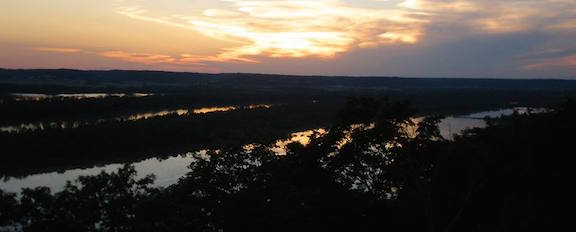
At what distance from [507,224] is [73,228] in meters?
10.6

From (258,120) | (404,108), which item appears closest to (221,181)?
(404,108)

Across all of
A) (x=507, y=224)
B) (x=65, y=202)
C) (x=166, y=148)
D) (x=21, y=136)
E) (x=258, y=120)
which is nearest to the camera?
(x=65, y=202)

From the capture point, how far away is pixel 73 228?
36.8 feet

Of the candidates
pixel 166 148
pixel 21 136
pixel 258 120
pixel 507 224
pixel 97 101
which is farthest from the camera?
pixel 97 101

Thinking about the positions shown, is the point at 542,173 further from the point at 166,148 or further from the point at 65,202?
the point at 166,148

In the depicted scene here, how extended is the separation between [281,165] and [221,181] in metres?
2.19

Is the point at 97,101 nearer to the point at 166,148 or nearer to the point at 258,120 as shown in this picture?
the point at 258,120

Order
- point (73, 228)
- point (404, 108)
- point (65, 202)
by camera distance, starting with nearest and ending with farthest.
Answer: point (73, 228)
point (65, 202)
point (404, 108)

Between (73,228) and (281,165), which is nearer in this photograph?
(73,228)

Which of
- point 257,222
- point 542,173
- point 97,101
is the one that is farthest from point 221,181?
point 97,101

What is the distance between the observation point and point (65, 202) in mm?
11977

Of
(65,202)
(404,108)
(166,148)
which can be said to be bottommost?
(166,148)

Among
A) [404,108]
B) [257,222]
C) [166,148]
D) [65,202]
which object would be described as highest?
[404,108]

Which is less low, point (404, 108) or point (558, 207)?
point (404, 108)
